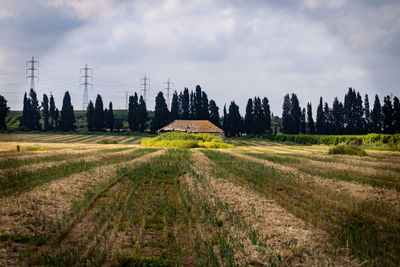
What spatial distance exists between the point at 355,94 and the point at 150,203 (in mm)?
108292

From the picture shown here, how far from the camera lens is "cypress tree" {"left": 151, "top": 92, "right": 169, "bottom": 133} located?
3378 inches

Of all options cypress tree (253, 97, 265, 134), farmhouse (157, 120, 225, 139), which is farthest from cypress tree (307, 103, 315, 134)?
farmhouse (157, 120, 225, 139)

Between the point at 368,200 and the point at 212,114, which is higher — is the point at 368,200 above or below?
below

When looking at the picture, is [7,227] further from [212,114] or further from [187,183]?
[212,114]

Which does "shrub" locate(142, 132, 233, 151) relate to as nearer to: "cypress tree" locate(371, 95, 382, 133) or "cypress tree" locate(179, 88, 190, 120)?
"cypress tree" locate(179, 88, 190, 120)

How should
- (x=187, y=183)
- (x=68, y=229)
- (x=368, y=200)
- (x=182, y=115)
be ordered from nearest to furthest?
(x=68, y=229) < (x=368, y=200) < (x=187, y=183) < (x=182, y=115)

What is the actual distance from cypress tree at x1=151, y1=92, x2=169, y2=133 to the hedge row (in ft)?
111

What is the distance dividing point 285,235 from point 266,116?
309 ft

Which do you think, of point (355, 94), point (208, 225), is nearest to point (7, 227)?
point (208, 225)

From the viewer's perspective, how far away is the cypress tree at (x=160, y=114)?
85.8m

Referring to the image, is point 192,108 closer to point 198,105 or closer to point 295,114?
point 198,105

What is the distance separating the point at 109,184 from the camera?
36.9ft

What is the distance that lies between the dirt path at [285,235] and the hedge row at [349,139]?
38.7 meters

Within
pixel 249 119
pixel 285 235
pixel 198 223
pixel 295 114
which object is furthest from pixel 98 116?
pixel 285 235
